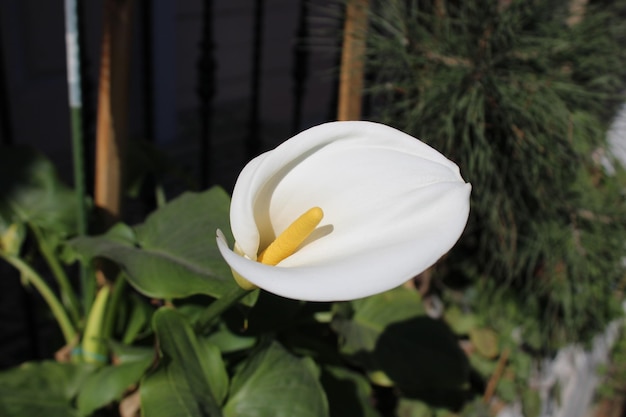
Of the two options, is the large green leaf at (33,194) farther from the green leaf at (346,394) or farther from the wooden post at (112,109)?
the green leaf at (346,394)

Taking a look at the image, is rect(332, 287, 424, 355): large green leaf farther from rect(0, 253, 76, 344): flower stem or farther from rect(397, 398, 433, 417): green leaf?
rect(0, 253, 76, 344): flower stem

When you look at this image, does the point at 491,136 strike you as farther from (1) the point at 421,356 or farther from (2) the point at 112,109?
(2) the point at 112,109

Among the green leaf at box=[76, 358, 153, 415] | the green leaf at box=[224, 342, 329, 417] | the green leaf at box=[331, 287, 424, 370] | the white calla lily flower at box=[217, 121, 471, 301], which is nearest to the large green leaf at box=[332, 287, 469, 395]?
the green leaf at box=[331, 287, 424, 370]

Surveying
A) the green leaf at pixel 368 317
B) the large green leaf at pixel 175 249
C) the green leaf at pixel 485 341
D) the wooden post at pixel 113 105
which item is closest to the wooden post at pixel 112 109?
the wooden post at pixel 113 105

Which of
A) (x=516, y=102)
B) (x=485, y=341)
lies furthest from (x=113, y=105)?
(x=485, y=341)

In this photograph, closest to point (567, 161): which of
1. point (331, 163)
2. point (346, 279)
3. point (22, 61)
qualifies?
point (331, 163)
